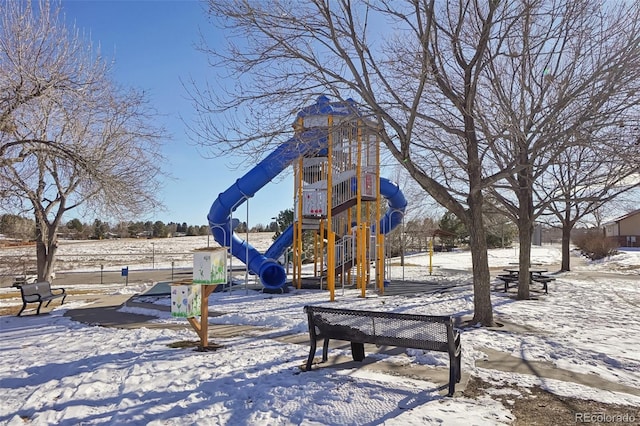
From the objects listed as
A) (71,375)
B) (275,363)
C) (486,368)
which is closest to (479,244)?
(486,368)

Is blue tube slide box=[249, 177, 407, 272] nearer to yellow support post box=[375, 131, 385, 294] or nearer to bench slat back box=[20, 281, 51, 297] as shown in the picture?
yellow support post box=[375, 131, 385, 294]

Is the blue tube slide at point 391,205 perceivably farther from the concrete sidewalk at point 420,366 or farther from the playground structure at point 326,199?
the concrete sidewalk at point 420,366

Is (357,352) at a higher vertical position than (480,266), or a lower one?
lower

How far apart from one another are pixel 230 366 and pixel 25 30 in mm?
6278

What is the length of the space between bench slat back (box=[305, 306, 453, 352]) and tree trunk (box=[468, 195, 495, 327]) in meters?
3.66

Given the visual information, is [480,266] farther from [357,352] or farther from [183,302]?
[183,302]

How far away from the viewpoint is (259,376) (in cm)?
509

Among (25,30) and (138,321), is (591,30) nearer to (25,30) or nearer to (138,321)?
(25,30)

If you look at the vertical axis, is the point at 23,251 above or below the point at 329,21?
below

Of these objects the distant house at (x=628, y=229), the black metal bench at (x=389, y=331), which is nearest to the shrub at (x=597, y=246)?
the distant house at (x=628, y=229)

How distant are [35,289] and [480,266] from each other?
1068 cm

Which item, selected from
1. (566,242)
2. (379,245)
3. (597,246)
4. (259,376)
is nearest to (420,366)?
(259,376)

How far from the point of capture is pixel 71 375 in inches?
204

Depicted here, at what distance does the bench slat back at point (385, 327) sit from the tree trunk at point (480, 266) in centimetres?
366
